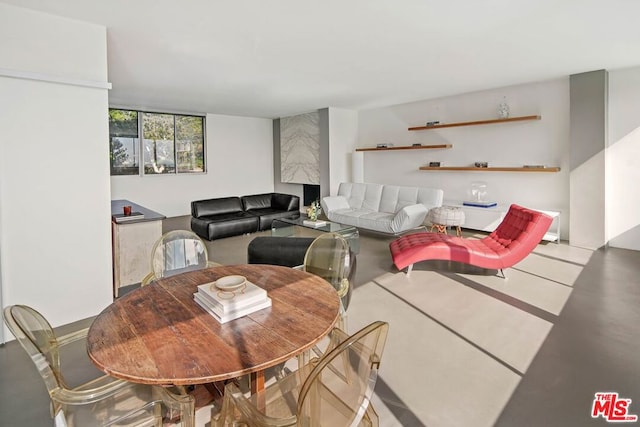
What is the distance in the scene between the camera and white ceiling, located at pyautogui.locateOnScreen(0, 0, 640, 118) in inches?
113

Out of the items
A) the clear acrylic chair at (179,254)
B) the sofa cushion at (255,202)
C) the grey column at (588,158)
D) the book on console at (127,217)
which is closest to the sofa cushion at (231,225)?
the sofa cushion at (255,202)

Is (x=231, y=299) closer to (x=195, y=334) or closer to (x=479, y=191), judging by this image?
(x=195, y=334)

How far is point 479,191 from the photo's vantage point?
6.31 meters

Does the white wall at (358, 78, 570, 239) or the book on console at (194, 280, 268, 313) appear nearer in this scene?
the book on console at (194, 280, 268, 313)

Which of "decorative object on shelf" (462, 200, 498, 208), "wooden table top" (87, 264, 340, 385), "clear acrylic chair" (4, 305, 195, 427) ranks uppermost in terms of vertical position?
"decorative object on shelf" (462, 200, 498, 208)

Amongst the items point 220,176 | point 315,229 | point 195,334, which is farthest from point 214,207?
point 195,334

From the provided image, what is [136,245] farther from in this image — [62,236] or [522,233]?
[522,233]

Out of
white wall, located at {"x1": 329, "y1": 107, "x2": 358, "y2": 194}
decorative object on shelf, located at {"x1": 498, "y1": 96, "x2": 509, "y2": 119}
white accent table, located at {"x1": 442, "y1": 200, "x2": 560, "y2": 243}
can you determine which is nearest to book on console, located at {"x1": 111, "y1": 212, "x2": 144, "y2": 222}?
white wall, located at {"x1": 329, "y1": 107, "x2": 358, "y2": 194}

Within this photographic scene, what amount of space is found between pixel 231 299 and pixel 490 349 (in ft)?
6.14

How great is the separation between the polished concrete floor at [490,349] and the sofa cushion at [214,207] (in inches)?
131

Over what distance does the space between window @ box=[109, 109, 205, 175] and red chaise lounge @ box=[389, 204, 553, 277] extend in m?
6.14

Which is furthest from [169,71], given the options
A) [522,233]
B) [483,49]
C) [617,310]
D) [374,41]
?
[617,310]

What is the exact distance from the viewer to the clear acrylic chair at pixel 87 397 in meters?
1.28

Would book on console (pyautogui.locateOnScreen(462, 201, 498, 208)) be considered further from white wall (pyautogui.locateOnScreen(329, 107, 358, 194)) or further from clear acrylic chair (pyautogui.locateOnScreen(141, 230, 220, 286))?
clear acrylic chair (pyautogui.locateOnScreen(141, 230, 220, 286))
